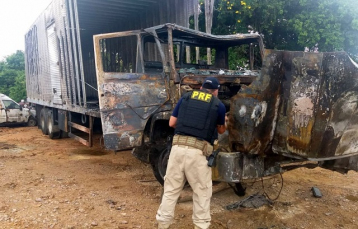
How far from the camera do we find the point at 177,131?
3.10 meters

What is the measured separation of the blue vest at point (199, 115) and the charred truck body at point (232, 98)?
12.8 inches

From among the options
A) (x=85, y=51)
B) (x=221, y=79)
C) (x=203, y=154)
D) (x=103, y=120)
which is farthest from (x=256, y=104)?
(x=85, y=51)

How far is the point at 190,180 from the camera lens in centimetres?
305

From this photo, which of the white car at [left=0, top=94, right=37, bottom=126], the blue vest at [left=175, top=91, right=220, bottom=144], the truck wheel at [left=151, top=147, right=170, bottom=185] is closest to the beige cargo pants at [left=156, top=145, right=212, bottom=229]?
the blue vest at [left=175, top=91, right=220, bottom=144]

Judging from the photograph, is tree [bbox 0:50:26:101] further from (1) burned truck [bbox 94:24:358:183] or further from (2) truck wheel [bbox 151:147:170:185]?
(2) truck wheel [bbox 151:147:170:185]

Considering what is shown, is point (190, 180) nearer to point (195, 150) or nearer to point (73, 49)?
point (195, 150)

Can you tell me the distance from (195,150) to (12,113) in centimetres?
1150

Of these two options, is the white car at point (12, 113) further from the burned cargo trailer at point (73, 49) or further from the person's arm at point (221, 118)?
the person's arm at point (221, 118)

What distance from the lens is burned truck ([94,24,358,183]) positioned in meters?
2.84


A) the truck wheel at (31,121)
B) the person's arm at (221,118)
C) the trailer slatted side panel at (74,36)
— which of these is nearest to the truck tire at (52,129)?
the trailer slatted side panel at (74,36)

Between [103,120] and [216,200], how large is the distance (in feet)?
6.08

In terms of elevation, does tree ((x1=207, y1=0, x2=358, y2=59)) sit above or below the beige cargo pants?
above

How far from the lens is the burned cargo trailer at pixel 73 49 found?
568cm

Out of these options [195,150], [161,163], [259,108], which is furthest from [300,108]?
[161,163]
